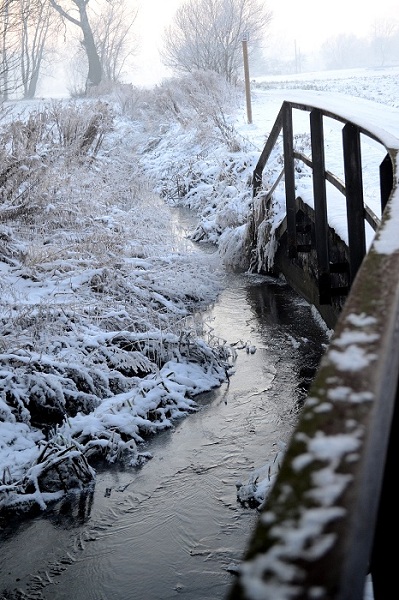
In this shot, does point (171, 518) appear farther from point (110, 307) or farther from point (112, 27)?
point (112, 27)

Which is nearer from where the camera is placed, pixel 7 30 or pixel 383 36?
pixel 7 30

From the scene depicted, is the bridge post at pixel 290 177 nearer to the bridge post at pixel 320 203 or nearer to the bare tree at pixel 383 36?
the bridge post at pixel 320 203

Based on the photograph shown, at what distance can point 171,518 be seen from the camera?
3.68 metres

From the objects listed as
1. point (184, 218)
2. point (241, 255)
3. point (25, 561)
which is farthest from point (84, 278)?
point (184, 218)

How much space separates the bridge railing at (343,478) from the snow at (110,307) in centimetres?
1

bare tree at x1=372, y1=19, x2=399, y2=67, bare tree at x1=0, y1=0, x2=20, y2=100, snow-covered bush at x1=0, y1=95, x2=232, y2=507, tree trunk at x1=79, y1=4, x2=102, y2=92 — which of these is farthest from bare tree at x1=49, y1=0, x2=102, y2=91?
bare tree at x1=372, y1=19, x2=399, y2=67

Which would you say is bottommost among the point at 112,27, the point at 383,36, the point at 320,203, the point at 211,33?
the point at 320,203

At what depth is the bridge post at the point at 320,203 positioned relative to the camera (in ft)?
17.0

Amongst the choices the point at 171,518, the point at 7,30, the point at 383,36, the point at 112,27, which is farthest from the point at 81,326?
the point at 383,36

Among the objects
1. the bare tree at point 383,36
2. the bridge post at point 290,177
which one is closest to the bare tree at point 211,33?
the bridge post at point 290,177

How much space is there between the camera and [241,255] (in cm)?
859

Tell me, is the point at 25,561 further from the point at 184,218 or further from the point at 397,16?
the point at 397,16

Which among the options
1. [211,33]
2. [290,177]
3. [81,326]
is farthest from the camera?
[211,33]

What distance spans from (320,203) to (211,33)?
2802cm
